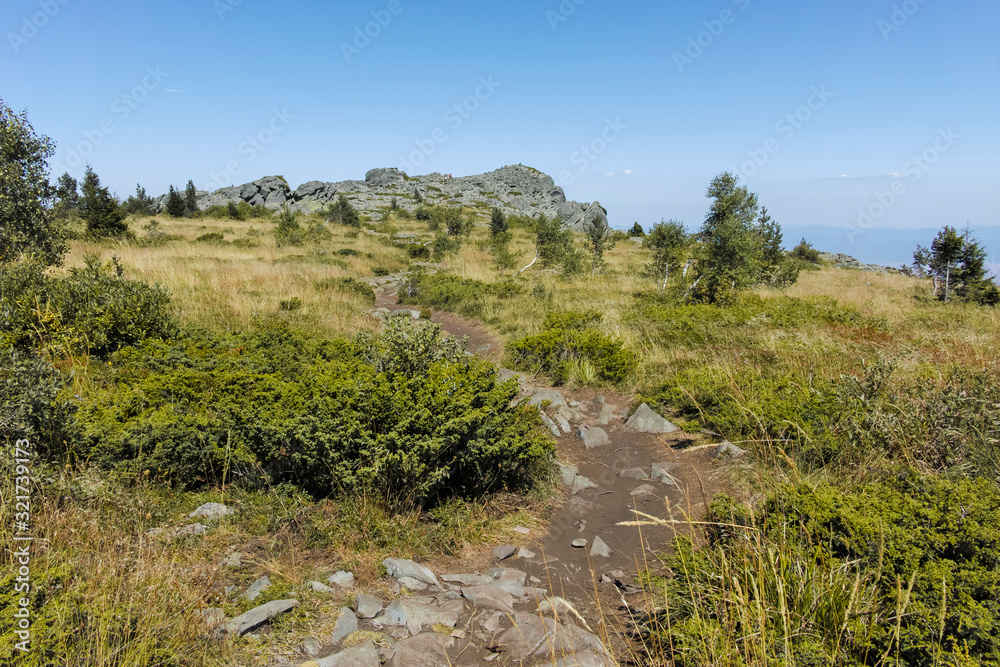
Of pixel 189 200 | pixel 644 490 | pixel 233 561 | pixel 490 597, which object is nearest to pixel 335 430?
pixel 233 561

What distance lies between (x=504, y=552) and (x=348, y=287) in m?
13.3

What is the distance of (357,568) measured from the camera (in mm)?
3367

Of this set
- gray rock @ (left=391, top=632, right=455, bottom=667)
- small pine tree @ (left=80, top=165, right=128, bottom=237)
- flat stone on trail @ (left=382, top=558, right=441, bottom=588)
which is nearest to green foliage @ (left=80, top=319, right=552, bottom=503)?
flat stone on trail @ (left=382, top=558, right=441, bottom=588)

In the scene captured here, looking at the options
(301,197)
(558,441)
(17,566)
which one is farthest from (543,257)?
(301,197)

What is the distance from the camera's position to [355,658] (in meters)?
2.53

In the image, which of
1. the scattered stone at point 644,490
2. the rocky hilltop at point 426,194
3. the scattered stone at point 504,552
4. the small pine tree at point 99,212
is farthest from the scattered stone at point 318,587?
the rocky hilltop at point 426,194

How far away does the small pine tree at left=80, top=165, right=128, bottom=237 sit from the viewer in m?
22.9

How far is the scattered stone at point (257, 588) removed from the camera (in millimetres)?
2939

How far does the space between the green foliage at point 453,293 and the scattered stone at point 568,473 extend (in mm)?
9012

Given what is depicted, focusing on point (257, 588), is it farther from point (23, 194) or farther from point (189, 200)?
point (189, 200)

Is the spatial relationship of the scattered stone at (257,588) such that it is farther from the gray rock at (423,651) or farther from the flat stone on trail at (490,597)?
the flat stone on trail at (490,597)

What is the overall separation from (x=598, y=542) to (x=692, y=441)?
245cm

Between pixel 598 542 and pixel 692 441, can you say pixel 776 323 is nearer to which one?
pixel 692 441

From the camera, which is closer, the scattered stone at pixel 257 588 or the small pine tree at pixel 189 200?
the scattered stone at pixel 257 588
